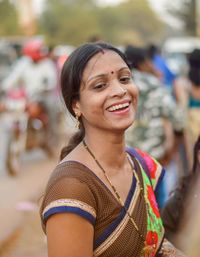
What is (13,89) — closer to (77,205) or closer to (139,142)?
(139,142)

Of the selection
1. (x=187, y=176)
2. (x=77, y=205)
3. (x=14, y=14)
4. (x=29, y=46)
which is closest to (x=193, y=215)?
(x=187, y=176)

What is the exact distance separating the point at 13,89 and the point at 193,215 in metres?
5.45

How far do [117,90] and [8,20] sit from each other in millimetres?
41978

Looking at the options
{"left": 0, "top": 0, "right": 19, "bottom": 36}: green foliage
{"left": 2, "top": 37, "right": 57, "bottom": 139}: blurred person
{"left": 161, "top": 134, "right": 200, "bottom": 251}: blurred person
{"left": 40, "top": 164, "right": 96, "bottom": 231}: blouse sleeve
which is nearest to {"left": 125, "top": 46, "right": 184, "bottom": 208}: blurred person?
{"left": 161, "top": 134, "right": 200, "bottom": 251}: blurred person

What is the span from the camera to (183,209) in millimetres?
2127

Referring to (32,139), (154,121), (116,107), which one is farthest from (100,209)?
(32,139)

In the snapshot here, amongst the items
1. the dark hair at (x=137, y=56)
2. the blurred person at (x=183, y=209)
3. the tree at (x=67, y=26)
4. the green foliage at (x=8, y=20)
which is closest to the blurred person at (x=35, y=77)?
the dark hair at (x=137, y=56)

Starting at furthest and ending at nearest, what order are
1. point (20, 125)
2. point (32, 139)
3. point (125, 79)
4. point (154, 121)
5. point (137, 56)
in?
point (32, 139)
point (20, 125)
point (137, 56)
point (154, 121)
point (125, 79)

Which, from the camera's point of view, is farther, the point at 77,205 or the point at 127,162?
the point at 127,162

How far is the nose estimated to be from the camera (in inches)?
70.5

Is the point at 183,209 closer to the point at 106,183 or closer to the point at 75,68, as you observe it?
the point at 106,183

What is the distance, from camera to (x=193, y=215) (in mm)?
2053

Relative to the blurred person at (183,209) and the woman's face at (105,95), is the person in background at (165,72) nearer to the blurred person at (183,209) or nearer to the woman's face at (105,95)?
the blurred person at (183,209)

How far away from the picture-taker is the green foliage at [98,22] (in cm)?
5638
